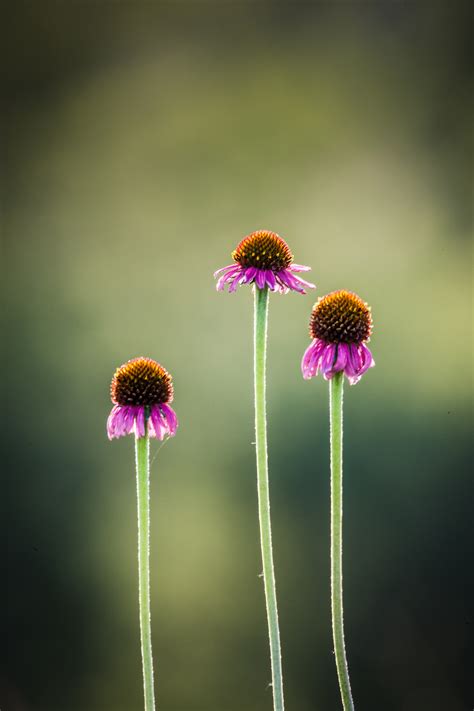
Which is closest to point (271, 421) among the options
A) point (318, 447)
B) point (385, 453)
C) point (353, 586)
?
point (318, 447)

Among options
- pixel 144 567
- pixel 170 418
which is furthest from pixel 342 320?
pixel 144 567

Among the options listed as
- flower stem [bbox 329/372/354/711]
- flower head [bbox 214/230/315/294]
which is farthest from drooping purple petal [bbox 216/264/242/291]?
flower stem [bbox 329/372/354/711]

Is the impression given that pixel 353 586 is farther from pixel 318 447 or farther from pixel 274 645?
pixel 274 645

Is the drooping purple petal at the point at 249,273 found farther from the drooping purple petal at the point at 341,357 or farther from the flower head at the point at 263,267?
the drooping purple petal at the point at 341,357

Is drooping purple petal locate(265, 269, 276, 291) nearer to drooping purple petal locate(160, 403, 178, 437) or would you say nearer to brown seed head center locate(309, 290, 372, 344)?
brown seed head center locate(309, 290, 372, 344)

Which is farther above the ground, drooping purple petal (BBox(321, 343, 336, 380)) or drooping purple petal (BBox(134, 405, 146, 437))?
drooping purple petal (BBox(321, 343, 336, 380))


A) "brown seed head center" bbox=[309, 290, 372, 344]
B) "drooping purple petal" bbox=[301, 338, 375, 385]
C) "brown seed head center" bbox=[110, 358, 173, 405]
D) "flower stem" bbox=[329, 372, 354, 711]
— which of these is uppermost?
"brown seed head center" bbox=[309, 290, 372, 344]

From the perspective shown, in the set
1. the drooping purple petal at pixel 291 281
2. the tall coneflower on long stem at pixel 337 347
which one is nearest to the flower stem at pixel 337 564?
the tall coneflower on long stem at pixel 337 347

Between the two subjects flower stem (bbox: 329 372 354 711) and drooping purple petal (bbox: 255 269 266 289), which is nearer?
flower stem (bbox: 329 372 354 711)
